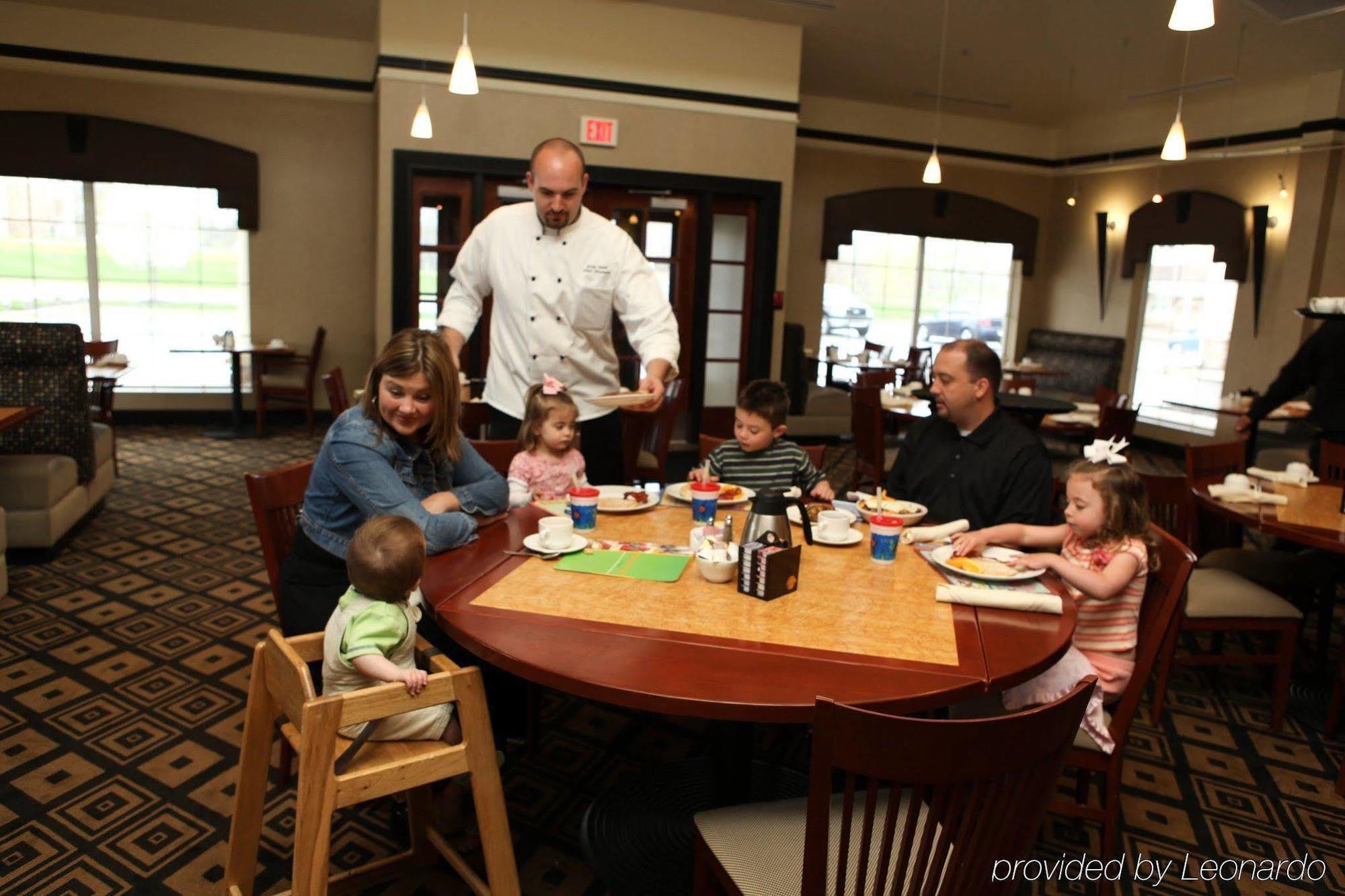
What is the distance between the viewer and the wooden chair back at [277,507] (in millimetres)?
2258

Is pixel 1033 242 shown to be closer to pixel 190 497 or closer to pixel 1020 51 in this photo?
pixel 1020 51

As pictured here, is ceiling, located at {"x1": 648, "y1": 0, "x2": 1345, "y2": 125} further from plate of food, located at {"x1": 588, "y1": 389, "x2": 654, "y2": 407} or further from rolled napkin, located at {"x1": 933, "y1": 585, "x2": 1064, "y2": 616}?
rolled napkin, located at {"x1": 933, "y1": 585, "x2": 1064, "y2": 616}

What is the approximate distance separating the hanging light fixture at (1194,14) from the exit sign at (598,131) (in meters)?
4.34

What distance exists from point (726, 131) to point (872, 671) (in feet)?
20.0

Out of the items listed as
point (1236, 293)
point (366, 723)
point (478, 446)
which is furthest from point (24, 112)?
point (1236, 293)

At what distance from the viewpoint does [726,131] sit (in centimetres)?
693

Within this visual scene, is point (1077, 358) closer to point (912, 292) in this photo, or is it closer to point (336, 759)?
point (912, 292)

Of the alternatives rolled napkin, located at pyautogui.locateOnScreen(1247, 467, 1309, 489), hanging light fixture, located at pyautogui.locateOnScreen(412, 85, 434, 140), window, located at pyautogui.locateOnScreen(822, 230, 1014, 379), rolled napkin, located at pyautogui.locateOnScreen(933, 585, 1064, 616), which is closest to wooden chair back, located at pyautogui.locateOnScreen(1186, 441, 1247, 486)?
rolled napkin, located at pyautogui.locateOnScreen(1247, 467, 1309, 489)

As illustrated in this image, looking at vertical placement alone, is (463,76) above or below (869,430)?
above

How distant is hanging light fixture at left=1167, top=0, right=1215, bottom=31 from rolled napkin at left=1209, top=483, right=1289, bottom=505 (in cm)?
162

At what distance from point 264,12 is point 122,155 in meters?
1.79

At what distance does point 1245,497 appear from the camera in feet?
10.5

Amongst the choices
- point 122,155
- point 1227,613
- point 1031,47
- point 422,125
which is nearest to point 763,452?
point 1227,613

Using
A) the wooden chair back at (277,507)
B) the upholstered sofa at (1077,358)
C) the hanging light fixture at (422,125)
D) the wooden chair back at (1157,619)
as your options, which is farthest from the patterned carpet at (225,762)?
the upholstered sofa at (1077,358)
